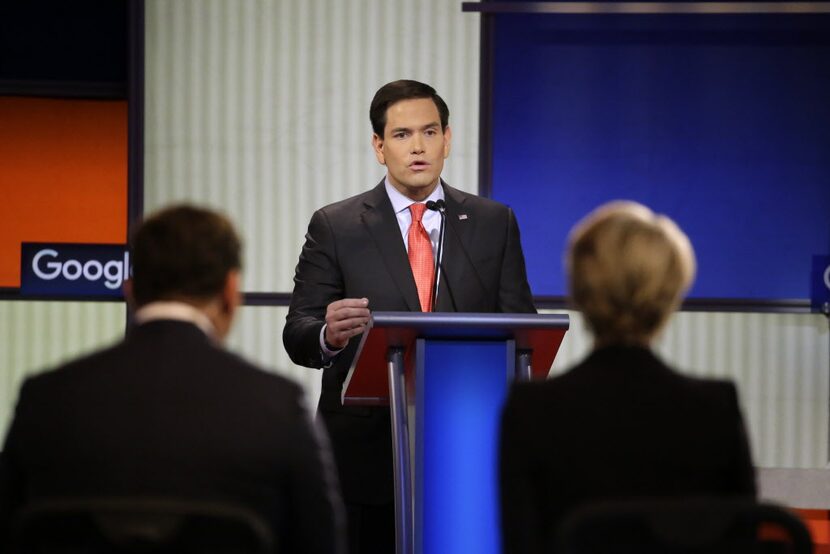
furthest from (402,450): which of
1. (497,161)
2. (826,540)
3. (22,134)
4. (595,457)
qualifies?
(22,134)

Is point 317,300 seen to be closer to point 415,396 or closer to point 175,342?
point 415,396

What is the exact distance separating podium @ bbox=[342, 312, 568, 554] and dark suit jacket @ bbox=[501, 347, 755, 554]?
843 mm

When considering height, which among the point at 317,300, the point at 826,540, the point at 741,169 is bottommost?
the point at 826,540

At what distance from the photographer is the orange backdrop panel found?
6258mm

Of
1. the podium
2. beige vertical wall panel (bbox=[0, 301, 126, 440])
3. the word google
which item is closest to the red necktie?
the podium

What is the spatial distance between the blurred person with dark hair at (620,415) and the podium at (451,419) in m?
0.81

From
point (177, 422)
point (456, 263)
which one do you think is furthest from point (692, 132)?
point (177, 422)

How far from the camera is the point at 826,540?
5.85 m

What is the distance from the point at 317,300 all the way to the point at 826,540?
3333 millimetres

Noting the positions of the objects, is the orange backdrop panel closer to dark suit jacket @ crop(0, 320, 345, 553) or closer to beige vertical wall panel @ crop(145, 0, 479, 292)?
beige vertical wall panel @ crop(145, 0, 479, 292)

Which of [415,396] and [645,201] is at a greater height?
[645,201]

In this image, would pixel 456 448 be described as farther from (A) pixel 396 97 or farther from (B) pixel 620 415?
(A) pixel 396 97

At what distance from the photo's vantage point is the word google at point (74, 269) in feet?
18.6

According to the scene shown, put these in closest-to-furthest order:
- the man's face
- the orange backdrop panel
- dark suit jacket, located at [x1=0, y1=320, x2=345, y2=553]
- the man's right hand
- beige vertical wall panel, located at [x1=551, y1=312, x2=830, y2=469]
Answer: dark suit jacket, located at [x1=0, y1=320, x2=345, y2=553], the man's right hand, the man's face, beige vertical wall panel, located at [x1=551, y1=312, x2=830, y2=469], the orange backdrop panel
